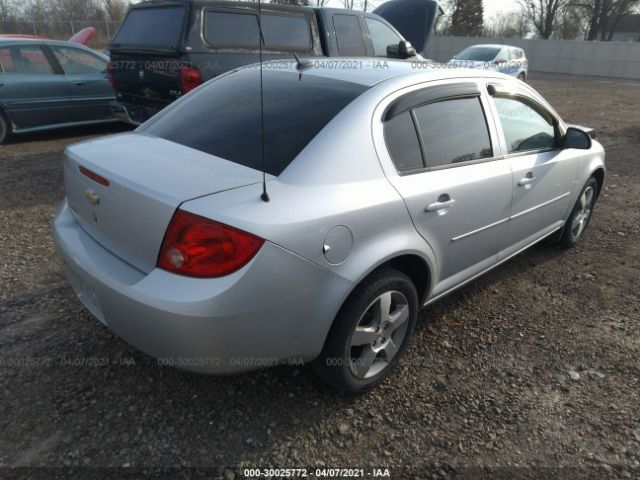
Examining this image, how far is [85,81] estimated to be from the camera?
7523 mm

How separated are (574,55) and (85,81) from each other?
1363 inches

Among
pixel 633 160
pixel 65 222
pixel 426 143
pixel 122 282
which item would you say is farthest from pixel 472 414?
pixel 633 160

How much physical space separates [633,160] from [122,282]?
8.26 meters

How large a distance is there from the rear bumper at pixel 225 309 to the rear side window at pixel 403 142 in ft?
2.43

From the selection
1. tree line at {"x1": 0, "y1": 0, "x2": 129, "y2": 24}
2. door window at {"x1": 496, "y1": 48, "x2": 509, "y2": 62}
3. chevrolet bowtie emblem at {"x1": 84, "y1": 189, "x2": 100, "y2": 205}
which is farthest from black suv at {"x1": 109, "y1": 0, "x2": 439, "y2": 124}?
tree line at {"x1": 0, "y1": 0, "x2": 129, "y2": 24}

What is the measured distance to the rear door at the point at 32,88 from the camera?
6840 mm

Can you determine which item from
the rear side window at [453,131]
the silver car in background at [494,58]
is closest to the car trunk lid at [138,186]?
the rear side window at [453,131]

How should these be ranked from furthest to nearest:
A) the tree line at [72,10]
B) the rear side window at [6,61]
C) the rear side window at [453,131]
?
the tree line at [72,10] → the rear side window at [6,61] → the rear side window at [453,131]

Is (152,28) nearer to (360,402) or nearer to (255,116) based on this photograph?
(255,116)

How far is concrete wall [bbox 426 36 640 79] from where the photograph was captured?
30844 mm

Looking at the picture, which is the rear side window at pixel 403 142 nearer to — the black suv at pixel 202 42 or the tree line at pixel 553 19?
the black suv at pixel 202 42

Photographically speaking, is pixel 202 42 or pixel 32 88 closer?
pixel 202 42

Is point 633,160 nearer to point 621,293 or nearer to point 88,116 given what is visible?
point 621,293

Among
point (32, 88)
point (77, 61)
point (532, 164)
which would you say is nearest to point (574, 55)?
point (77, 61)
